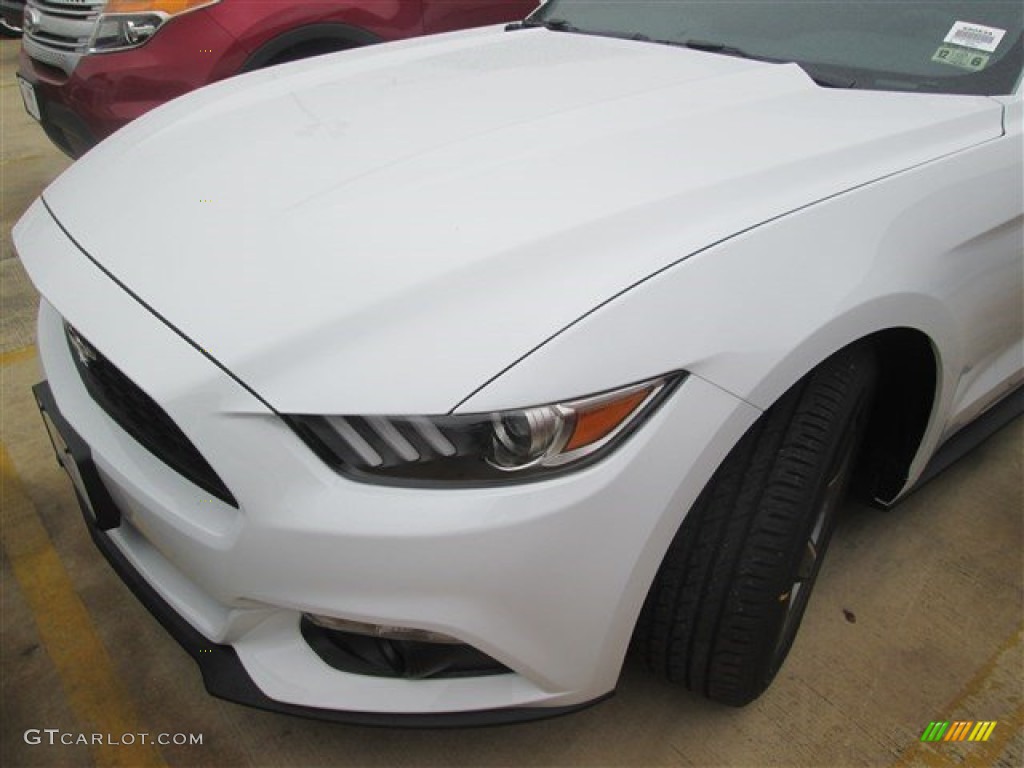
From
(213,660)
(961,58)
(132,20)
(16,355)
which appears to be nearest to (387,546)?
(213,660)

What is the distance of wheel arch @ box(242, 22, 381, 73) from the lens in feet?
11.2

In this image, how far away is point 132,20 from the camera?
335 centimetres

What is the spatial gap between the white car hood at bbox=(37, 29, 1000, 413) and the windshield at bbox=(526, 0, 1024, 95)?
10cm

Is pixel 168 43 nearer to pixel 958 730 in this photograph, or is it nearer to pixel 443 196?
pixel 443 196

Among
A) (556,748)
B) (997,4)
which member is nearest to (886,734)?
(556,748)

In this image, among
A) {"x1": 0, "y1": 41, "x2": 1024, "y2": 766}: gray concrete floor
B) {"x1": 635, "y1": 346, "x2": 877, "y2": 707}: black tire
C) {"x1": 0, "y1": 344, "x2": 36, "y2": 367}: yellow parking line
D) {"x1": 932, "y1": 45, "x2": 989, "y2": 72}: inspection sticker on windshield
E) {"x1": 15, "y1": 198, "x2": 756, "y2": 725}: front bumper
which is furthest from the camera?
{"x1": 0, "y1": 344, "x2": 36, "y2": 367}: yellow parking line

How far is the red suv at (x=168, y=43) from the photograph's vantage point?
3.32 m

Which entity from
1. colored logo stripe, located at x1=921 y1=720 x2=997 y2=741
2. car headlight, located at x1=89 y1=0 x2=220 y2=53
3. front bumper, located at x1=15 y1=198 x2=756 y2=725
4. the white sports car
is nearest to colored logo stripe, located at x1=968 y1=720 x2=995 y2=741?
colored logo stripe, located at x1=921 y1=720 x2=997 y2=741

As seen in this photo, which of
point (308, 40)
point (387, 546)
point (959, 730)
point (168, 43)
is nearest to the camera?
point (387, 546)

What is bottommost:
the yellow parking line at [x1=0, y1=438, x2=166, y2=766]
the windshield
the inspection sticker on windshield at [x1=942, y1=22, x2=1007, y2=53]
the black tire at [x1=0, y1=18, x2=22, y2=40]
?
the black tire at [x1=0, y1=18, x2=22, y2=40]

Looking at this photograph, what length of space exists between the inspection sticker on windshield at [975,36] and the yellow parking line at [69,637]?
2408mm

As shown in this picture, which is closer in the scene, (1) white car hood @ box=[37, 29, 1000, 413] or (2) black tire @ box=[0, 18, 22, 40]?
(1) white car hood @ box=[37, 29, 1000, 413]

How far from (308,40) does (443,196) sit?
245cm

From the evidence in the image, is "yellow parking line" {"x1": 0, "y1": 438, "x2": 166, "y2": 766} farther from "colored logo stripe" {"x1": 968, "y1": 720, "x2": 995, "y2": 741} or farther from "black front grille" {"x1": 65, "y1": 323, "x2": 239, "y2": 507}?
"colored logo stripe" {"x1": 968, "y1": 720, "x2": 995, "y2": 741}
